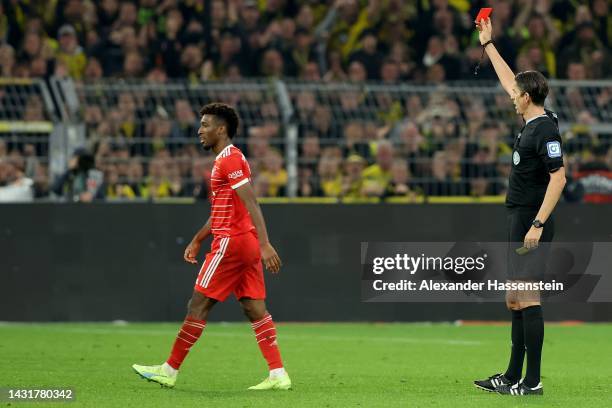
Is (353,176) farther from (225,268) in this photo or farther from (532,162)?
(532,162)

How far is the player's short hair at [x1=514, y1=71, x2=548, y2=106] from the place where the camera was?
926cm

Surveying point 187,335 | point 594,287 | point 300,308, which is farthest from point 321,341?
point 187,335

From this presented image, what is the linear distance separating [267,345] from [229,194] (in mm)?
1111

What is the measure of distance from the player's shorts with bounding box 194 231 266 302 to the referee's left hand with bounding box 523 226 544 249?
194 centimetres

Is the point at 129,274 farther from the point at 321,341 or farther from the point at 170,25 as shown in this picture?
the point at 170,25

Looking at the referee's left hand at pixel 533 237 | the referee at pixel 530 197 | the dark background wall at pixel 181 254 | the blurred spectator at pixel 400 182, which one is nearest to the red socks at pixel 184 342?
the referee at pixel 530 197

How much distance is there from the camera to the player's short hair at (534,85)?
30.4ft

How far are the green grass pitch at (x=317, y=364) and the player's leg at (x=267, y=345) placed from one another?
0.14 metres

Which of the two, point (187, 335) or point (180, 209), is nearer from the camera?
point (187, 335)

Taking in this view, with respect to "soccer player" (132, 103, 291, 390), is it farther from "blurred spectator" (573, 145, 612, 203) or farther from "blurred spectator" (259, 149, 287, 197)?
"blurred spectator" (573, 145, 612, 203)

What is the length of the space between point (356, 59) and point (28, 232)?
548cm

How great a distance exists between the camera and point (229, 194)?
9625 mm

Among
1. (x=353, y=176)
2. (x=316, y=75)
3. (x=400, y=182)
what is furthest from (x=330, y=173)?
(x=316, y=75)

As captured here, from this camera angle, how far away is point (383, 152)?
640 inches
